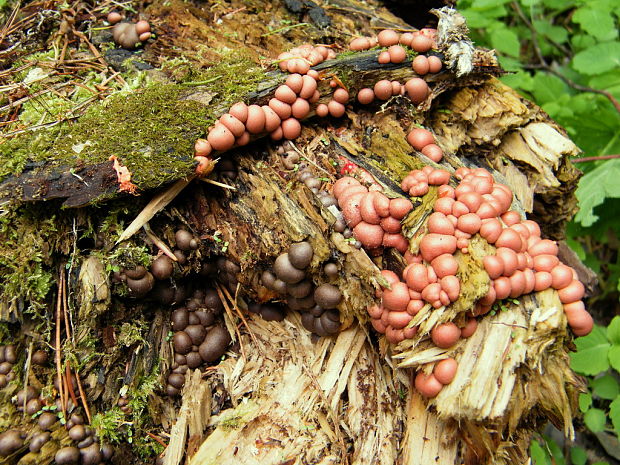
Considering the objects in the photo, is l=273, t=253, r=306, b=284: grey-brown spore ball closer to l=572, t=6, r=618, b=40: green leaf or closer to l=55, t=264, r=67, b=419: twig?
l=55, t=264, r=67, b=419: twig

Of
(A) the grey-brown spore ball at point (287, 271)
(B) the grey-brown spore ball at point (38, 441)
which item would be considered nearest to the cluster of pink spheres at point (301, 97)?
(A) the grey-brown spore ball at point (287, 271)

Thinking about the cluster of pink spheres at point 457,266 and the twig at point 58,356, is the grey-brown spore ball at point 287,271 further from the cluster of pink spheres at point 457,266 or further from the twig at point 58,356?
the twig at point 58,356

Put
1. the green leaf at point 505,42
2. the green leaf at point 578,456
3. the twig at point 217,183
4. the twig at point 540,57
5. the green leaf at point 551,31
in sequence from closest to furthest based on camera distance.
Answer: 1. the twig at point 217,183
2. the green leaf at point 578,456
3. the green leaf at point 505,42
4. the twig at point 540,57
5. the green leaf at point 551,31

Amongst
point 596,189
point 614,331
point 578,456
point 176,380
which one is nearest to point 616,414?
point 614,331

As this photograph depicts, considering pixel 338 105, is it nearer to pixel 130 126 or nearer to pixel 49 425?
pixel 130 126

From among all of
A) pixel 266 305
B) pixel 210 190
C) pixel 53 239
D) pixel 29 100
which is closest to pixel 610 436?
pixel 266 305
